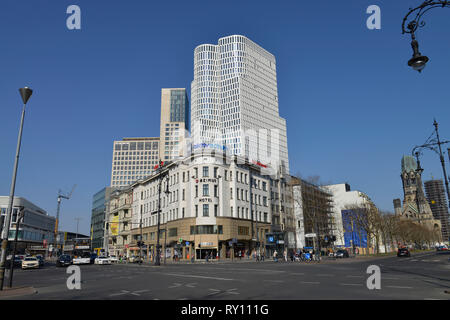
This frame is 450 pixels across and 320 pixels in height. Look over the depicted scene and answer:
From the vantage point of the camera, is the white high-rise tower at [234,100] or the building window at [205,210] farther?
the white high-rise tower at [234,100]

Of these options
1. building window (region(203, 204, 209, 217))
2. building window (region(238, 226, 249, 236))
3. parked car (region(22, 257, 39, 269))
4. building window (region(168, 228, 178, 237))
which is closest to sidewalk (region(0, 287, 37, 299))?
parked car (region(22, 257, 39, 269))

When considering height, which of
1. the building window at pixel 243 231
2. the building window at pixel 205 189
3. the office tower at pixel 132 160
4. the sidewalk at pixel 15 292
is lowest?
the sidewalk at pixel 15 292

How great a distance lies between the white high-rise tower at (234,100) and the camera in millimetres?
162500

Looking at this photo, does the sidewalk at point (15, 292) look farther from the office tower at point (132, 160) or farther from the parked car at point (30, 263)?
the office tower at point (132, 160)

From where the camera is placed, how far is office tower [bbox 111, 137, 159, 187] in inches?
7579

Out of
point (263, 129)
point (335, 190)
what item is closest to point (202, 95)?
point (263, 129)

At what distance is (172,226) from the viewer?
65562 millimetres

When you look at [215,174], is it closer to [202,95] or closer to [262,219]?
[262,219]

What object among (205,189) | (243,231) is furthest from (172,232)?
(243,231)

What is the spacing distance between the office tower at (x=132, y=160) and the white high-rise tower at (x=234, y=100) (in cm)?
4213

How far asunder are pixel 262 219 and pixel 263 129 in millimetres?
108159

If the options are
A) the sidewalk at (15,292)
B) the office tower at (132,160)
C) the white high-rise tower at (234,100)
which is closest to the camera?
the sidewalk at (15,292)

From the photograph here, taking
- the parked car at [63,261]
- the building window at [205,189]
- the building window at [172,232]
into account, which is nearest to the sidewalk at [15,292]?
the parked car at [63,261]

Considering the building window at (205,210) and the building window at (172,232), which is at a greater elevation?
the building window at (205,210)
